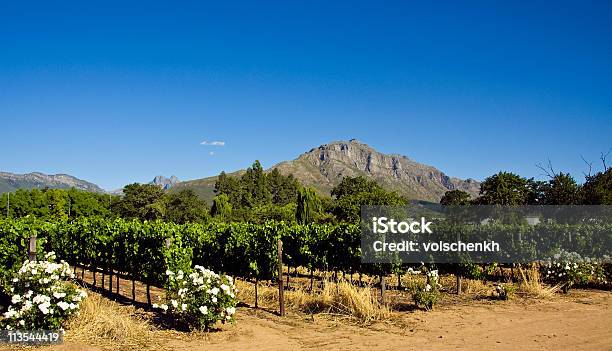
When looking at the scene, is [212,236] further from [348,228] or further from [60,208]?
[60,208]

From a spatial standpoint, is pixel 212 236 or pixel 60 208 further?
pixel 60 208

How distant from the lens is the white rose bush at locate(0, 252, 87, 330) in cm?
778

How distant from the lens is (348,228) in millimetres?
13070

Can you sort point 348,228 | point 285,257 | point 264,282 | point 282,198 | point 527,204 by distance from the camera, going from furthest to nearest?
point 282,198
point 527,204
point 264,282
point 285,257
point 348,228

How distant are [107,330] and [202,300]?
1720 mm

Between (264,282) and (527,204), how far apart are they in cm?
4205

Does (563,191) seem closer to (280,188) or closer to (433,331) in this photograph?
(433,331)

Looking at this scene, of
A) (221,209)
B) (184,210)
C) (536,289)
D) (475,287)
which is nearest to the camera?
(536,289)

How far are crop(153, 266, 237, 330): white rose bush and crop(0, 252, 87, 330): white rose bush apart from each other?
1.53 meters

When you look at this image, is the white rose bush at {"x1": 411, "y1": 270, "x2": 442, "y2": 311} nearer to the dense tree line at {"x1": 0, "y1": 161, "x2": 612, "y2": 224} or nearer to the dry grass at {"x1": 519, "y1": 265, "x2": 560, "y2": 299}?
the dry grass at {"x1": 519, "y1": 265, "x2": 560, "y2": 299}

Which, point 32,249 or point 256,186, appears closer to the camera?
point 32,249

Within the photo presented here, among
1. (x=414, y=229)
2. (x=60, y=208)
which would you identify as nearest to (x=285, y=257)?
(x=414, y=229)

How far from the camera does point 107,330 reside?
27.6 ft

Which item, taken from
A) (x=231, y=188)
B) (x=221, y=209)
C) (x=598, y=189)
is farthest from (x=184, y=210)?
(x=598, y=189)
